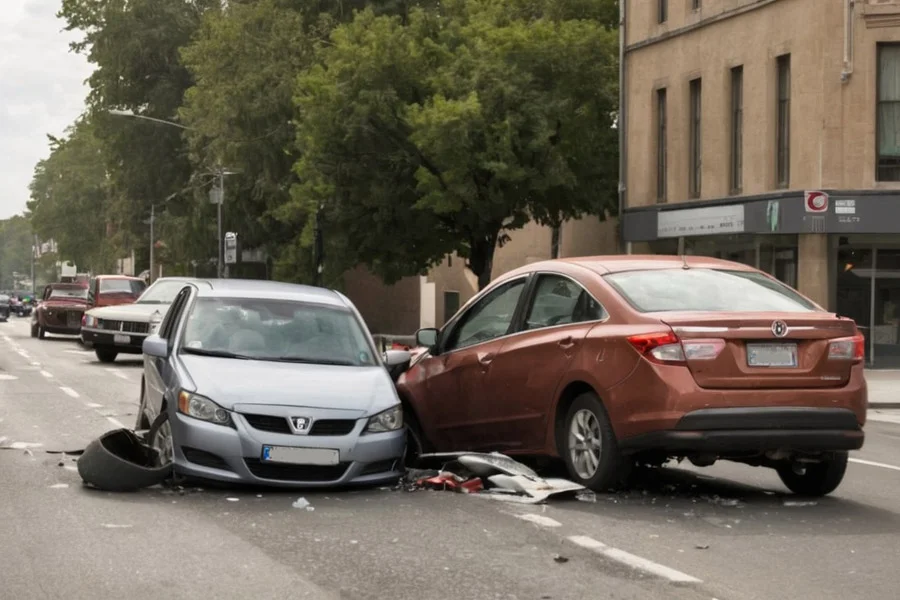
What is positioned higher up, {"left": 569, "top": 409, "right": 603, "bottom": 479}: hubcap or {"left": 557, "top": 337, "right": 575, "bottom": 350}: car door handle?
{"left": 557, "top": 337, "right": 575, "bottom": 350}: car door handle

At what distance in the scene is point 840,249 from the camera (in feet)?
111

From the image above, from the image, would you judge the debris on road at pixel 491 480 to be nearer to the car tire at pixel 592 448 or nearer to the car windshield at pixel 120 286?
the car tire at pixel 592 448

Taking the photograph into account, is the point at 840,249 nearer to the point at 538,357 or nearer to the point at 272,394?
the point at 538,357

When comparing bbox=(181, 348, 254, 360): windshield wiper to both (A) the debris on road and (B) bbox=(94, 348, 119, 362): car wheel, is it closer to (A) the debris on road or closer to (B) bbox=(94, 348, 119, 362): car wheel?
(A) the debris on road

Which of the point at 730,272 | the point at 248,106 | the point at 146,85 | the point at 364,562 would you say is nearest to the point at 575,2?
the point at 248,106

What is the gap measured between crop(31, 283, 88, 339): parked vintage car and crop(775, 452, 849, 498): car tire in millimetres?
34332

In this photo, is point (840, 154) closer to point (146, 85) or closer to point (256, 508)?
point (256, 508)

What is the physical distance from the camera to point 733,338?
9852 millimetres

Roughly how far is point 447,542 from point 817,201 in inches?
1010

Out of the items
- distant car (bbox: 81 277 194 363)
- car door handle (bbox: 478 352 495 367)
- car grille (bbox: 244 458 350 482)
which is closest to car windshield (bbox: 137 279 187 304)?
distant car (bbox: 81 277 194 363)

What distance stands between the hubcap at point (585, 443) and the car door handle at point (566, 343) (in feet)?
1.42

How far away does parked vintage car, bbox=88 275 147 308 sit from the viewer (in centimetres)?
3991

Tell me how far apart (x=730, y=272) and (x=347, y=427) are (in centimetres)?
280

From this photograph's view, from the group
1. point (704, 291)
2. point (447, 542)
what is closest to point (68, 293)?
point (704, 291)
